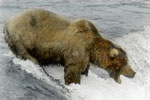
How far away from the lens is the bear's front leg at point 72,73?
351 inches

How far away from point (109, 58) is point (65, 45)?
3.16 feet

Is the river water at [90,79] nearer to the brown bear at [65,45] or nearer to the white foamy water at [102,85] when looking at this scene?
the white foamy water at [102,85]

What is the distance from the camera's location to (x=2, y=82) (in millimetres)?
8500

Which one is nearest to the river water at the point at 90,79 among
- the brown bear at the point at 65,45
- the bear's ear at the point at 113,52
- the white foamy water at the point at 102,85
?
the white foamy water at the point at 102,85

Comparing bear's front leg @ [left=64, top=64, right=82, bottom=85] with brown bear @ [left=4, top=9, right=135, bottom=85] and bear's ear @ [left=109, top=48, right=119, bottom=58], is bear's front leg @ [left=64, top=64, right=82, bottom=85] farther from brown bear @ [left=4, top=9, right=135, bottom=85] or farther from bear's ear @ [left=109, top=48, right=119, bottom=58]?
bear's ear @ [left=109, top=48, right=119, bottom=58]

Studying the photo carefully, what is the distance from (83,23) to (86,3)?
1067 cm

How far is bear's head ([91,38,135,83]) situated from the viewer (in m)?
9.12

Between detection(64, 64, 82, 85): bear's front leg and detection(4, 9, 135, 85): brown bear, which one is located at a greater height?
detection(4, 9, 135, 85): brown bear

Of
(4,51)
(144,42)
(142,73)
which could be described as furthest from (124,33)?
(4,51)

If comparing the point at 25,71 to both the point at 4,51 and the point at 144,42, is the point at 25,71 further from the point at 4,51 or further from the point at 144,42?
the point at 144,42

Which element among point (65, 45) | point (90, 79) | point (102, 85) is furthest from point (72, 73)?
point (102, 85)

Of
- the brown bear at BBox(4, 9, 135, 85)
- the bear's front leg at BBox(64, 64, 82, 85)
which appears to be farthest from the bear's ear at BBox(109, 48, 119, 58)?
the bear's front leg at BBox(64, 64, 82, 85)

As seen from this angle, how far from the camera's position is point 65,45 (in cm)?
915

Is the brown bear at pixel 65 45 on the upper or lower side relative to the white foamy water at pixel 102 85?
upper
